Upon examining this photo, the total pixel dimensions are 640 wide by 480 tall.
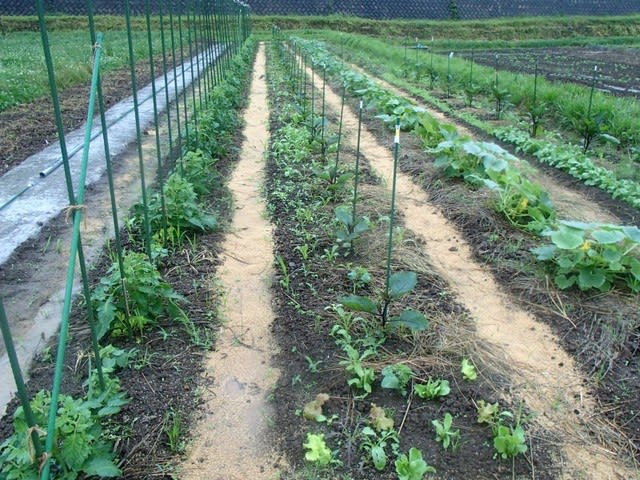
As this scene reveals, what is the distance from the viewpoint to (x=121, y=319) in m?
2.79

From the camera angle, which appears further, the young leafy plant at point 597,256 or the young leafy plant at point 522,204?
the young leafy plant at point 522,204

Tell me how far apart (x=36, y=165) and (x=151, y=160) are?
1.12m

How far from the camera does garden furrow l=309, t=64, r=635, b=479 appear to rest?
2188mm

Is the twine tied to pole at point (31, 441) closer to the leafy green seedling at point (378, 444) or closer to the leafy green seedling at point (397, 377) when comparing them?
the leafy green seedling at point (378, 444)

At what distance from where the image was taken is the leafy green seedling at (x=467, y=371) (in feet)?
8.25

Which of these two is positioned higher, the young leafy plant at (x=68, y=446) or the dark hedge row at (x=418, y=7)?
the dark hedge row at (x=418, y=7)

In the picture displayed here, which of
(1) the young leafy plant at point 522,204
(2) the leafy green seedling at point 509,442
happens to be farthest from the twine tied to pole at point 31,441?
(1) the young leafy plant at point 522,204

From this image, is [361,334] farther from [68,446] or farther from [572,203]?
[572,203]

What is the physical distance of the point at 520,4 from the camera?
31.5m

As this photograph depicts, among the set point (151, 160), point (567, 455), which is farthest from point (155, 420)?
point (151, 160)

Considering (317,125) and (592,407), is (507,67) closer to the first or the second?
(317,125)

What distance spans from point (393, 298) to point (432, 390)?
564mm

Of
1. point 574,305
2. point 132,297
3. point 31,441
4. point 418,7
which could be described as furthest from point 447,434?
point 418,7

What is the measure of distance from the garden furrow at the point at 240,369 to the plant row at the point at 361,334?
0.60 feet
